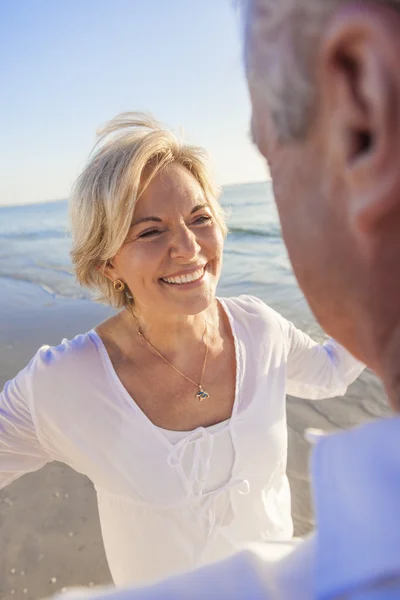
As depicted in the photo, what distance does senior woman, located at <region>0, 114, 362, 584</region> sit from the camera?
174cm

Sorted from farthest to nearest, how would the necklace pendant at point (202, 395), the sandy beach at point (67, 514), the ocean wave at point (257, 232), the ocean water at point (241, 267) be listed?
the ocean wave at point (257, 232), the ocean water at point (241, 267), the sandy beach at point (67, 514), the necklace pendant at point (202, 395)

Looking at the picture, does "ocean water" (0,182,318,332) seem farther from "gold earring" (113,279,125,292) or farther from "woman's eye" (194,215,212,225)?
"gold earring" (113,279,125,292)

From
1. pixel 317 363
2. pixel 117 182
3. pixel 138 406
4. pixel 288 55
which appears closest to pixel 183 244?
pixel 117 182

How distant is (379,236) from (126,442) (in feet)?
4.87

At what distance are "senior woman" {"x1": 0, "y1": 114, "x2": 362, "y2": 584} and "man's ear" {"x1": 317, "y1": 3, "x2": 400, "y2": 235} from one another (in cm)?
140

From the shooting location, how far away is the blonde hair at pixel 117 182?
1853 millimetres

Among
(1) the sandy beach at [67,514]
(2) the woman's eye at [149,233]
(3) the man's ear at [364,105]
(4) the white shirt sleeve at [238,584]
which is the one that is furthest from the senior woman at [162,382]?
(3) the man's ear at [364,105]

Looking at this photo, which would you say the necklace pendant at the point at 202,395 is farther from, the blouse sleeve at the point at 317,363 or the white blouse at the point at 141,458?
the blouse sleeve at the point at 317,363

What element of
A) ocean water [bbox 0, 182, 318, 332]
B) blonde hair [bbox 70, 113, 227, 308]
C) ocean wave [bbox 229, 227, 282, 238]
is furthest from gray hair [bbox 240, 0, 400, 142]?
ocean wave [bbox 229, 227, 282, 238]

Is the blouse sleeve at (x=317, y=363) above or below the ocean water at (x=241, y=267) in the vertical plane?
above

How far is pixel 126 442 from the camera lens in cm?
175

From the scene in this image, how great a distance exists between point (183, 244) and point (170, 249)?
6 centimetres

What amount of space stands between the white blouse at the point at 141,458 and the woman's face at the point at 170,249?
34cm

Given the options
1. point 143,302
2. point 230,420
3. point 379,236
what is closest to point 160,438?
point 230,420
